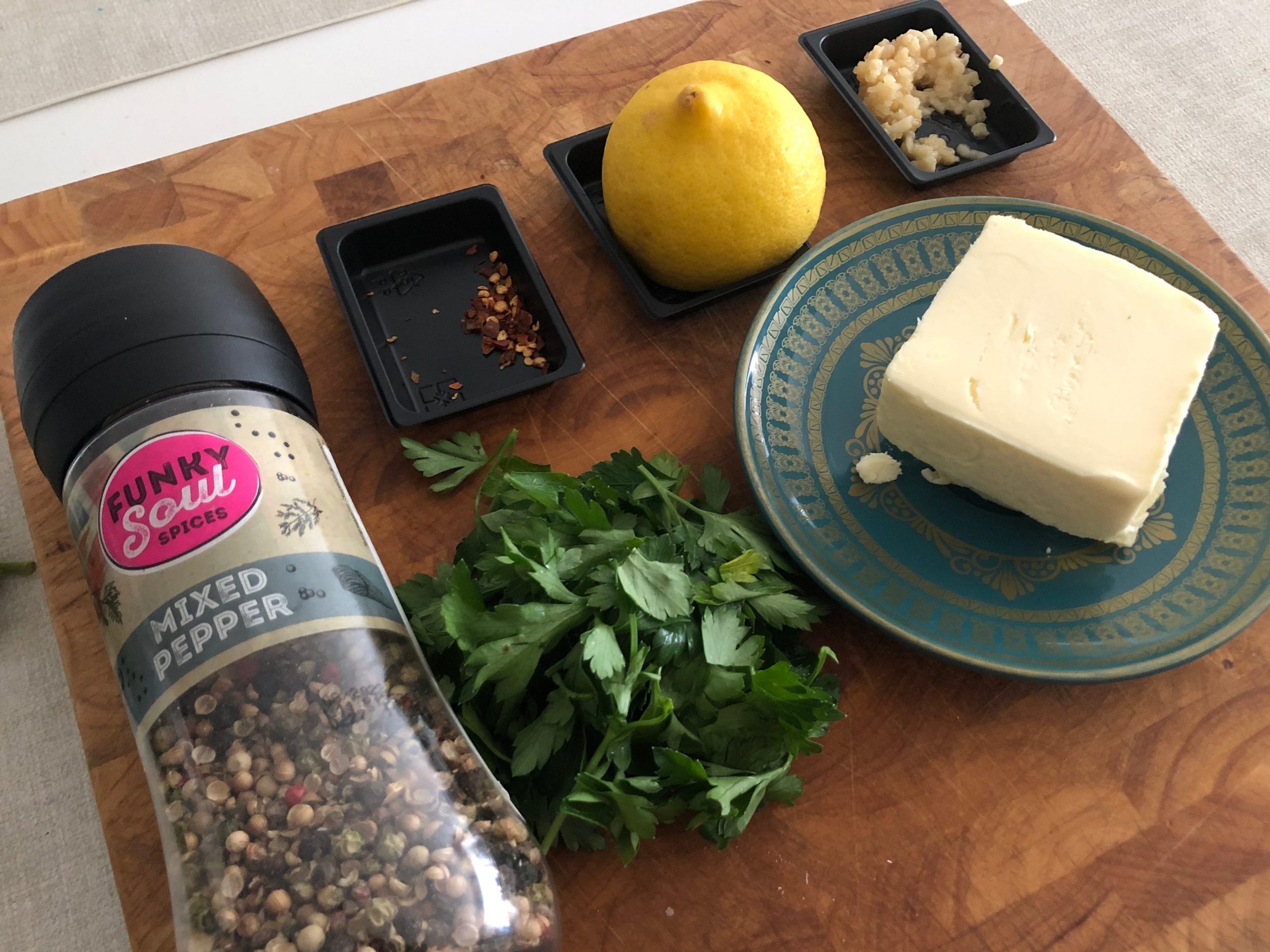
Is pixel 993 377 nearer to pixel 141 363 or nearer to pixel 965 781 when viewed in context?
pixel 965 781

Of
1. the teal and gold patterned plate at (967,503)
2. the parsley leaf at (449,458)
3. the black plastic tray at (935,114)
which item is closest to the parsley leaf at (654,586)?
the teal and gold patterned plate at (967,503)

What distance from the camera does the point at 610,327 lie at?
42.3 inches

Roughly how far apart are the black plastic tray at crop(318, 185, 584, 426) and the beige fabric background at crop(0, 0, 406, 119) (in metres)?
0.68

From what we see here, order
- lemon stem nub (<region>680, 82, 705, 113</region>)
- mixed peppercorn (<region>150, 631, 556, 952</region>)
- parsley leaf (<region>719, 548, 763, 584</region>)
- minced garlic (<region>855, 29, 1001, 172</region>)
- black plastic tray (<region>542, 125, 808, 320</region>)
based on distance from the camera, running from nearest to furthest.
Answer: mixed peppercorn (<region>150, 631, 556, 952</region>)
parsley leaf (<region>719, 548, 763, 584</region>)
lemon stem nub (<region>680, 82, 705, 113</region>)
black plastic tray (<region>542, 125, 808, 320</region>)
minced garlic (<region>855, 29, 1001, 172</region>)

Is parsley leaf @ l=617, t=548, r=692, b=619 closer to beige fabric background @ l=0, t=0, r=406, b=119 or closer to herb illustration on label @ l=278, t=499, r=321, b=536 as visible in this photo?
herb illustration on label @ l=278, t=499, r=321, b=536

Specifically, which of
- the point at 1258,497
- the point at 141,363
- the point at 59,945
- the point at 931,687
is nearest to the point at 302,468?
the point at 141,363

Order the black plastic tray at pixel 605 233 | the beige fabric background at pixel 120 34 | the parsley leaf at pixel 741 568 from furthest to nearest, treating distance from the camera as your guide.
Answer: the beige fabric background at pixel 120 34 → the black plastic tray at pixel 605 233 → the parsley leaf at pixel 741 568

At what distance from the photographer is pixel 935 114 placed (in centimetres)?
120

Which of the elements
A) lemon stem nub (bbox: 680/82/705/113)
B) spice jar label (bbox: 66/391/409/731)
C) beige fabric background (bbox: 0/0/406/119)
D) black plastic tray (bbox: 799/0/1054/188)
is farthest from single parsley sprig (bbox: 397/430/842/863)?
beige fabric background (bbox: 0/0/406/119)

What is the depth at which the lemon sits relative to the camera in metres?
0.93

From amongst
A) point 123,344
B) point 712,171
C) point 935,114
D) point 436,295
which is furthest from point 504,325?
point 935,114

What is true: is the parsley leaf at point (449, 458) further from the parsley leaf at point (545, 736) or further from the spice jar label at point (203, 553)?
the parsley leaf at point (545, 736)

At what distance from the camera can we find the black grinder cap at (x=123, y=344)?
75 centimetres

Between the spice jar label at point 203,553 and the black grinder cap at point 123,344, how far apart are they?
0.03m
